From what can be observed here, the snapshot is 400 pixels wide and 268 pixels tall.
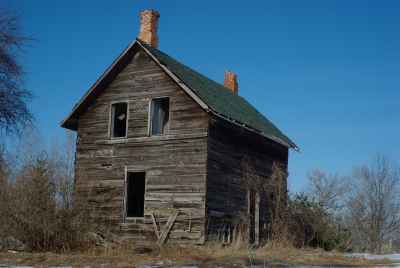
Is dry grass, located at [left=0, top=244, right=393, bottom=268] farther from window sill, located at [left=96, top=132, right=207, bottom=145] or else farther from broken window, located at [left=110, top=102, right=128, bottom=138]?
broken window, located at [left=110, top=102, right=128, bottom=138]

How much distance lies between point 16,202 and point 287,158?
11.5 metres

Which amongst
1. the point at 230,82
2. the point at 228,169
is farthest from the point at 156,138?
the point at 230,82

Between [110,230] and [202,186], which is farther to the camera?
[110,230]

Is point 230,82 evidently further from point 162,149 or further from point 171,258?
point 171,258

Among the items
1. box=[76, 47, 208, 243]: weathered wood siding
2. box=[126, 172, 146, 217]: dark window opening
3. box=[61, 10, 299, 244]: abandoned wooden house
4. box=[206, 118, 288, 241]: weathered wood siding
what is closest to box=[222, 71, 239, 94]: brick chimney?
box=[61, 10, 299, 244]: abandoned wooden house

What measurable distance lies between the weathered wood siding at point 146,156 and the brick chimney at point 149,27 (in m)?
1.40

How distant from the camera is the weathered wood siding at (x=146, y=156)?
16.1 m

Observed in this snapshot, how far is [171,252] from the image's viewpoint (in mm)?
14523

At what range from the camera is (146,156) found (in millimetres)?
17219

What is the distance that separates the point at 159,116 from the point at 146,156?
1.66 meters

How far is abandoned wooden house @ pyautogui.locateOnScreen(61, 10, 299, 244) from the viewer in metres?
16.2

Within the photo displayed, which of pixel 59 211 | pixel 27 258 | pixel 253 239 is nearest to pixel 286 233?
pixel 253 239

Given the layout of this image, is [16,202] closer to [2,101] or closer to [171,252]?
[2,101]

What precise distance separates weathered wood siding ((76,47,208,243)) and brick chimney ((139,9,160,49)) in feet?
4.60
